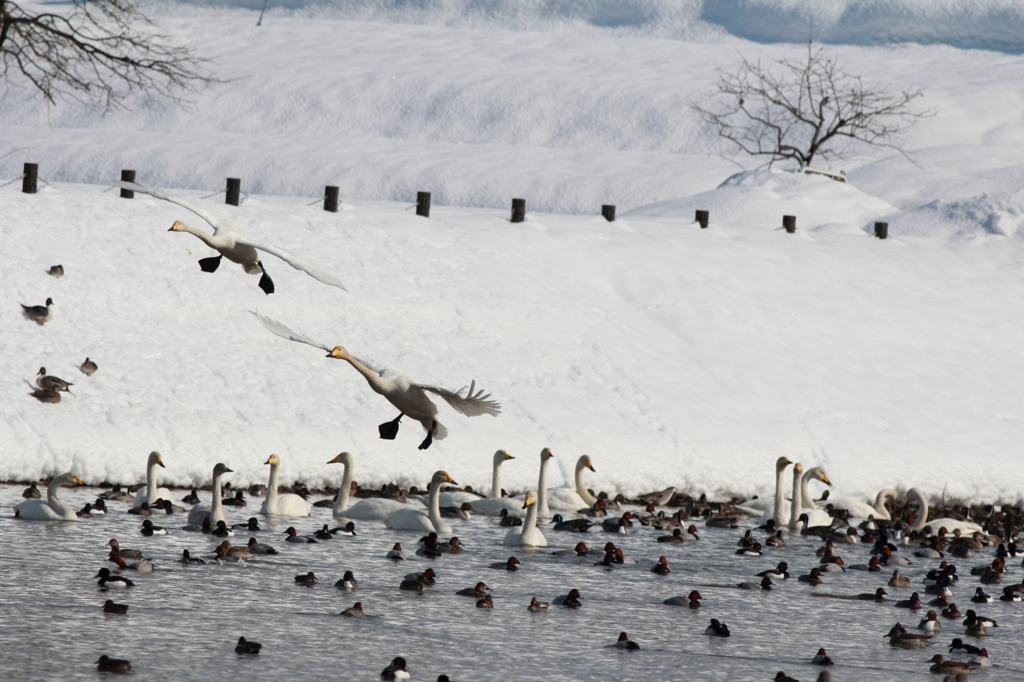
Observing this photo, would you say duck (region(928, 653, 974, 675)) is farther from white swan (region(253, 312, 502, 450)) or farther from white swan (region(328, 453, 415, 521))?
white swan (region(328, 453, 415, 521))

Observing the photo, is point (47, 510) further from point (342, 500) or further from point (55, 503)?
point (342, 500)

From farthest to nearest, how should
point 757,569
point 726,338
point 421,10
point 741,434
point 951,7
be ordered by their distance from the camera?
point 421,10 < point 951,7 < point 726,338 < point 741,434 < point 757,569

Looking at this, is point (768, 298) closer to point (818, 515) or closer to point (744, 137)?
point (818, 515)

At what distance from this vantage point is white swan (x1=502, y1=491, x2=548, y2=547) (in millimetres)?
16547

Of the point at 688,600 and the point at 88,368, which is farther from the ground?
the point at 88,368

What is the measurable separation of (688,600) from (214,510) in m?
6.61

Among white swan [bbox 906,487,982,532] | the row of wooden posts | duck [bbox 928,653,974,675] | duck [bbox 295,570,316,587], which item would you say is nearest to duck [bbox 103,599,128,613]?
duck [bbox 295,570,316,587]

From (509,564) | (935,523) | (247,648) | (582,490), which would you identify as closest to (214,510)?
(509,564)

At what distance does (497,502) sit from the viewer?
63.8ft

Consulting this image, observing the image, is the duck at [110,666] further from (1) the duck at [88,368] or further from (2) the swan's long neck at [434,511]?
(1) the duck at [88,368]

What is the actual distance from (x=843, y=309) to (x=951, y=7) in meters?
46.5

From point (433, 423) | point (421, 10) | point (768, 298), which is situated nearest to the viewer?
point (433, 423)

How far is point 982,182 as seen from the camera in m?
44.3

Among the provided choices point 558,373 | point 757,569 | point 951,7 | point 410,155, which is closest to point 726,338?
point 558,373
